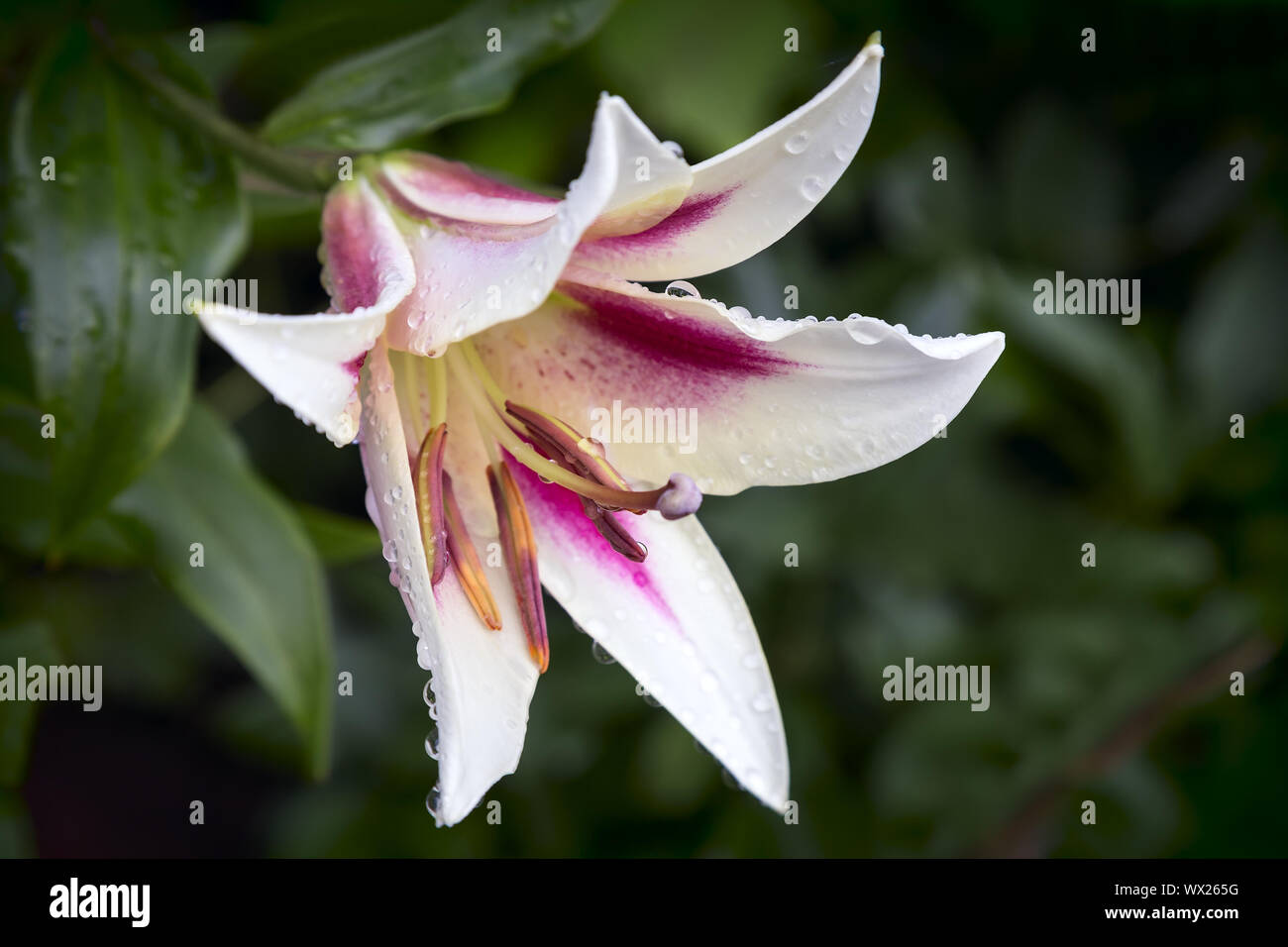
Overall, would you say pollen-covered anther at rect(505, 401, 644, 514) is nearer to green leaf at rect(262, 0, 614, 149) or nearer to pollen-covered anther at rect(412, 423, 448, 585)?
pollen-covered anther at rect(412, 423, 448, 585)

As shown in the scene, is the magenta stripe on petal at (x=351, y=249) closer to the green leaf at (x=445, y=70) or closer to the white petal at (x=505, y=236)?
the white petal at (x=505, y=236)

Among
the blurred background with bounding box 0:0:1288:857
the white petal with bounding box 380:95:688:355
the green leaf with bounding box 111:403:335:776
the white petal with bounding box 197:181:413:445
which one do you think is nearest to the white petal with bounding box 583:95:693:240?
the white petal with bounding box 380:95:688:355

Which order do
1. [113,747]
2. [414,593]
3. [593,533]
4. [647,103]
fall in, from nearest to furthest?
[414,593] < [593,533] < [647,103] < [113,747]

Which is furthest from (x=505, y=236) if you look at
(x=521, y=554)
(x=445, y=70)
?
(x=445, y=70)

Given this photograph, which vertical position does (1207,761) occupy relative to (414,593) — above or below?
below

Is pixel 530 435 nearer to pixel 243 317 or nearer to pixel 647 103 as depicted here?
pixel 243 317

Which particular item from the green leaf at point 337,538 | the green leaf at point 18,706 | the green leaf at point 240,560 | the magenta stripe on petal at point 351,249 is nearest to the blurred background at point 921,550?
the green leaf at point 18,706

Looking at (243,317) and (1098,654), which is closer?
(243,317)

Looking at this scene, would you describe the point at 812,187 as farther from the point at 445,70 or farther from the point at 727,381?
the point at 445,70

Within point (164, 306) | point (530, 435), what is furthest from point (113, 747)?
point (530, 435)
